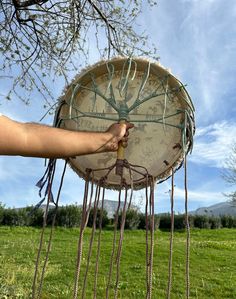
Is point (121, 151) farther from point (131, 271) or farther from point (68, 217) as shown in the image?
point (68, 217)

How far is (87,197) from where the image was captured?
Result: 1857 millimetres

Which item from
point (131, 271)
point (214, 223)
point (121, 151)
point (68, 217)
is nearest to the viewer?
point (121, 151)

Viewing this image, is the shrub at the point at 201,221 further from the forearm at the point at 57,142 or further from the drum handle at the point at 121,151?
the forearm at the point at 57,142

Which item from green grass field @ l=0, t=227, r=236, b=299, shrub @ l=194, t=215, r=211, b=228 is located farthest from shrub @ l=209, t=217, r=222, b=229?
green grass field @ l=0, t=227, r=236, b=299

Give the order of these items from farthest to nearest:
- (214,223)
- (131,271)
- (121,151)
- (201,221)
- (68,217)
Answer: (214,223) → (201,221) → (68,217) → (131,271) → (121,151)

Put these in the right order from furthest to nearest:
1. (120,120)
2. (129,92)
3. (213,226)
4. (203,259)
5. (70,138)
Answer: (213,226) → (203,259) → (129,92) → (120,120) → (70,138)

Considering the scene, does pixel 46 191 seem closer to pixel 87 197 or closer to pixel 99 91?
pixel 87 197

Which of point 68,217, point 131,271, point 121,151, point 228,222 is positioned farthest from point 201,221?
point 121,151

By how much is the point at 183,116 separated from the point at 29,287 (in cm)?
331

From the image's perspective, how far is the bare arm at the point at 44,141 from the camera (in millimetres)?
1267

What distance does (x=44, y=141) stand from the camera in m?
1.36

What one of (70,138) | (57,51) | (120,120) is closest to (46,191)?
(120,120)

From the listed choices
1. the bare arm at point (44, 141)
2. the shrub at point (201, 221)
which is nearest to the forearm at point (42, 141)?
the bare arm at point (44, 141)

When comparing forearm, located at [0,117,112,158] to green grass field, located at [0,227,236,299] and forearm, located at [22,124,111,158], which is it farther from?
green grass field, located at [0,227,236,299]
